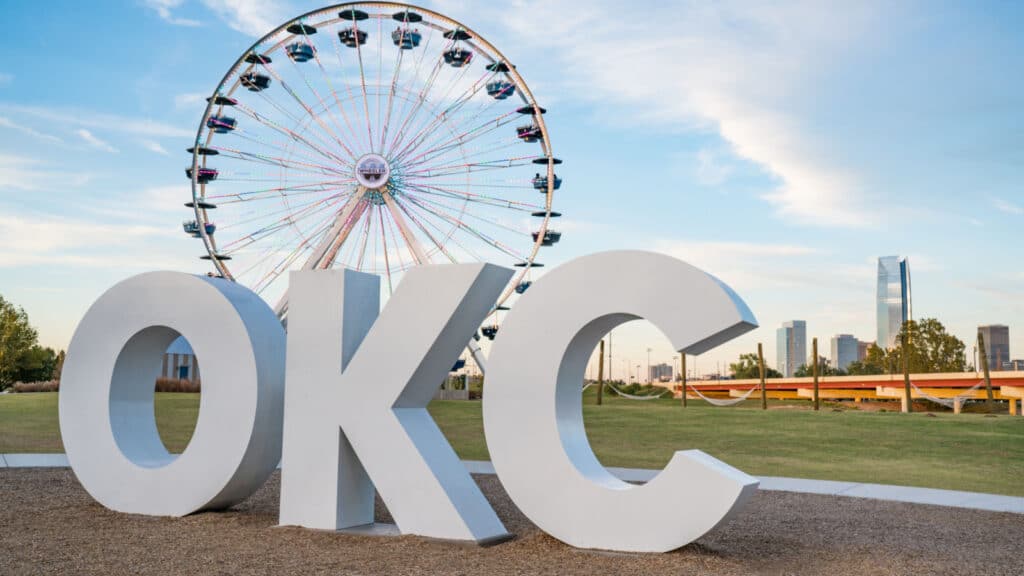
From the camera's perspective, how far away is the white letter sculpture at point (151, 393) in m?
8.20

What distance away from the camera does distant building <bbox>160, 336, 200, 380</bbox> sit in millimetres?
42031

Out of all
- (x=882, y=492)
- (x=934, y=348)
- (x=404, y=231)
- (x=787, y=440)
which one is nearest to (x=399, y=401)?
(x=882, y=492)

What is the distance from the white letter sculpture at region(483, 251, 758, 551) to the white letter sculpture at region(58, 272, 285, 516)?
7.63 ft

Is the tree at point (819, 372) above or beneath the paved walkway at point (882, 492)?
above

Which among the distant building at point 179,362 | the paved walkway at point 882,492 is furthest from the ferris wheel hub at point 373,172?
the distant building at point 179,362

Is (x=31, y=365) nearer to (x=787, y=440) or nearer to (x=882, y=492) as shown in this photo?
(x=787, y=440)

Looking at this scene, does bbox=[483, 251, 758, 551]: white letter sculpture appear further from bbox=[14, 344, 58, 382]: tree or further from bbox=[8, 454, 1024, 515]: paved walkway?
bbox=[14, 344, 58, 382]: tree

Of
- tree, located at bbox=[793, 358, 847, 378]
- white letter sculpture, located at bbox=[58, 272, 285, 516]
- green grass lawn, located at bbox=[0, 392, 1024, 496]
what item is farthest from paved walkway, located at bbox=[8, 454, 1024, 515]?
tree, located at bbox=[793, 358, 847, 378]

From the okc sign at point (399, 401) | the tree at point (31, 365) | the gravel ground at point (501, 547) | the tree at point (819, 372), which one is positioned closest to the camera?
the gravel ground at point (501, 547)

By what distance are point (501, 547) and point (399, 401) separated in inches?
55.6

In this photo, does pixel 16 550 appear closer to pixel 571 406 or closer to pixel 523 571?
pixel 523 571

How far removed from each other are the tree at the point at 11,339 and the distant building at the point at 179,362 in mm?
10608

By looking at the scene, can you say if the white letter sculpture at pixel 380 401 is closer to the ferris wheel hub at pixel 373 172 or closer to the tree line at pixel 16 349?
the ferris wheel hub at pixel 373 172

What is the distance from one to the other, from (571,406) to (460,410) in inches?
799
